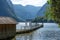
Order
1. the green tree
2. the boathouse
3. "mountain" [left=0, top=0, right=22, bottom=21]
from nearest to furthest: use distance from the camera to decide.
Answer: the green tree
the boathouse
"mountain" [left=0, top=0, right=22, bottom=21]

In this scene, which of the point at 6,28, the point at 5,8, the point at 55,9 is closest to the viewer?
the point at 55,9

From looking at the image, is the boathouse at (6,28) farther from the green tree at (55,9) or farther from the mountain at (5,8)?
the mountain at (5,8)

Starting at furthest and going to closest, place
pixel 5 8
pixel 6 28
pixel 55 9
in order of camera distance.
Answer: pixel 5 8, pixel 6 28, pixel 55 9

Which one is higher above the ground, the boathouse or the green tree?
the green tree

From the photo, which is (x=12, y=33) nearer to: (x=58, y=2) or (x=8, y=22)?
(x=8, y=22)

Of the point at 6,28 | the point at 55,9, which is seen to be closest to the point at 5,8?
the point at 6,28

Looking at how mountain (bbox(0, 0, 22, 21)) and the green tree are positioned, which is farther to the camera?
mountain (bbox(0, 0, 22, 21))

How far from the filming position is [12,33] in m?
27.7

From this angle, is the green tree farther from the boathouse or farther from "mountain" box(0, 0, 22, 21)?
"mountain" box(0, 0, 22, 21)

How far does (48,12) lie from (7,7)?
148231 mm

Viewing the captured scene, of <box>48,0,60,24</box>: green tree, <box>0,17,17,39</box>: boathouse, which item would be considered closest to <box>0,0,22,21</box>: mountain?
<box>0,17,17,39</box>: boathouse

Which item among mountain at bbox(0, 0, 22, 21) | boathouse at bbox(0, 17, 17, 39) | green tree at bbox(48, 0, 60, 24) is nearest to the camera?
green tree at bbox(48, 0, 60, 24)

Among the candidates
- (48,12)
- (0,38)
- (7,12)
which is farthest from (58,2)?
(7,12)

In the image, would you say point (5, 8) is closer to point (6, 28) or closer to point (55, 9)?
point (6, 28)
